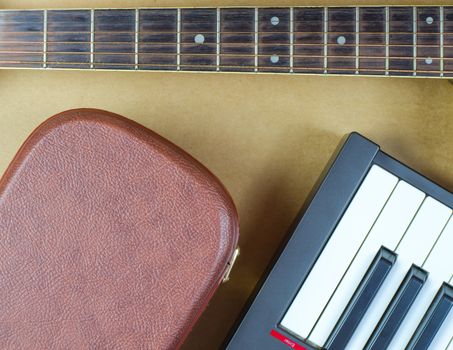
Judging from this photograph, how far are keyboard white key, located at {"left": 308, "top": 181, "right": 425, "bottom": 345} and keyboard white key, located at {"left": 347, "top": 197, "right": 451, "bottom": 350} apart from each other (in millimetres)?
11

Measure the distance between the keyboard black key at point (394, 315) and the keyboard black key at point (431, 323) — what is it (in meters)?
0.03

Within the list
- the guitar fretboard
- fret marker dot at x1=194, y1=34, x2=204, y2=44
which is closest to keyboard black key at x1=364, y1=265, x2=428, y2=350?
the guitar fretboard

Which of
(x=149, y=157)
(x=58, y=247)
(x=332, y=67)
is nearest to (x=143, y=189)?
(x=149, y=157)

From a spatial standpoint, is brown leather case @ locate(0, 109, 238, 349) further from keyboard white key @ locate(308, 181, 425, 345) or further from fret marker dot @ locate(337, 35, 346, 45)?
fret marker dot @ locate(337, 35, 346, 45)

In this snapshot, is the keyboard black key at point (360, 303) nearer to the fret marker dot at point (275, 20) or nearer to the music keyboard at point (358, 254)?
the music keyboard at point (358, 254)

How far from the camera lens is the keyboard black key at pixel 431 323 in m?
0.73

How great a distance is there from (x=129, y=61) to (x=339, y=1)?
0.38m

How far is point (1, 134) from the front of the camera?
3.27 ft

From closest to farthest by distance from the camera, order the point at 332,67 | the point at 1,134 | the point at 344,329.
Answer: the point at 344,329 → the point at 332,67 → the point at 1,134

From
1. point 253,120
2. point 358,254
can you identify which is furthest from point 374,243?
point 253,120

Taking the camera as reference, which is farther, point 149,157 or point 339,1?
point 339,1

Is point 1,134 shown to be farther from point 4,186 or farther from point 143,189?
point 143,189

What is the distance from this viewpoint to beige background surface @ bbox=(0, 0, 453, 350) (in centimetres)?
96

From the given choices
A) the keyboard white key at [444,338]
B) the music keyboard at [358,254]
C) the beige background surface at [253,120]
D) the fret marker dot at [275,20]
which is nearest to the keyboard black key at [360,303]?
the music keyboard at [358,254]
